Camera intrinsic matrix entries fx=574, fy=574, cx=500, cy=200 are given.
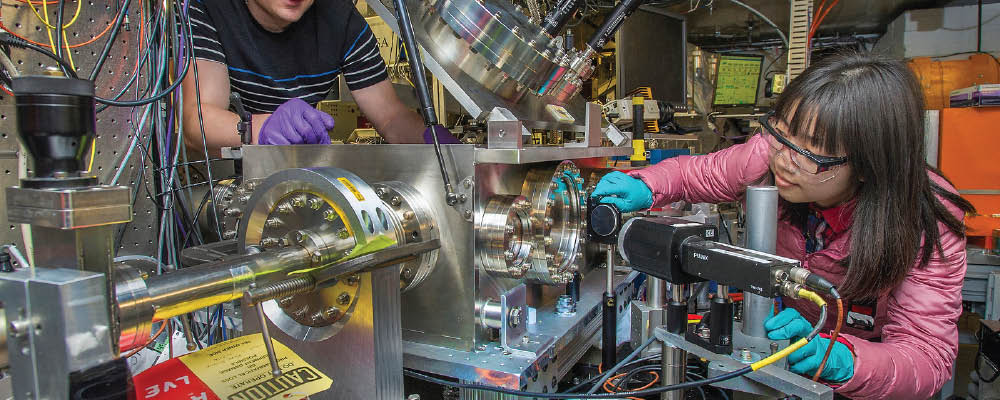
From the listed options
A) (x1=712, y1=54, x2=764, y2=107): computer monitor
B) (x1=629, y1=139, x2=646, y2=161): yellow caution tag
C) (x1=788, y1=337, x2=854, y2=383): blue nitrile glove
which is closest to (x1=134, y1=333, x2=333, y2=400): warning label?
(x1=788, y1=337, x2=854, y2=383): blue nitrile glove

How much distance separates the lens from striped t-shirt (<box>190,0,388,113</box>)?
133 cm

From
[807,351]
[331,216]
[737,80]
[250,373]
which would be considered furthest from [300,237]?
[737,80]

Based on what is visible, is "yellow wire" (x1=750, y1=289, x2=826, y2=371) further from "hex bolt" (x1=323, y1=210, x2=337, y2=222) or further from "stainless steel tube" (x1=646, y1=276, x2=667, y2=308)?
"hex bolt" (x1=323, y1=210, x2=337, y2=222)

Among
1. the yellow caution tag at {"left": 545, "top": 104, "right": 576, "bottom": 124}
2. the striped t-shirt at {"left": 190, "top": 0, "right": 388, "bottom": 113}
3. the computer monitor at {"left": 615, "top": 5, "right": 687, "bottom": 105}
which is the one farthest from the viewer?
the computer monitor at {"left": 615, "top": 5, "right": 687, "bottom": 105}

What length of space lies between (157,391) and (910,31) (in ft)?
16.1

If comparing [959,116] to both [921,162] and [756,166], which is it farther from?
[921,162]

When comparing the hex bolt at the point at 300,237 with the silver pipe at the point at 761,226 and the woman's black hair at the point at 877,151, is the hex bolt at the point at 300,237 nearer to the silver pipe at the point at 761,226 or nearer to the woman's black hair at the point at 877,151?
the silver pipe at the point at 761,226

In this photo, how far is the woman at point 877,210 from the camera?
0.94m

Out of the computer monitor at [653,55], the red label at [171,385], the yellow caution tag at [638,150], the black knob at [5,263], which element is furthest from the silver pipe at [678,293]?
the computer monitor at [653,55]

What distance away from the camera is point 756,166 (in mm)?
1385

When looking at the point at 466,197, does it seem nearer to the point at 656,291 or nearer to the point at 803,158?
the point at 656,291

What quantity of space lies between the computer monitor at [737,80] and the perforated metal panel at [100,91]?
3.60m

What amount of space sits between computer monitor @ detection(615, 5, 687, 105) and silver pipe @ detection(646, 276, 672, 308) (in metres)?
1.98

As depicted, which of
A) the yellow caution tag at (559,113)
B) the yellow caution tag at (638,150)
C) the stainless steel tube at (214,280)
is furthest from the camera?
the yellow caution tag at (638,150)
